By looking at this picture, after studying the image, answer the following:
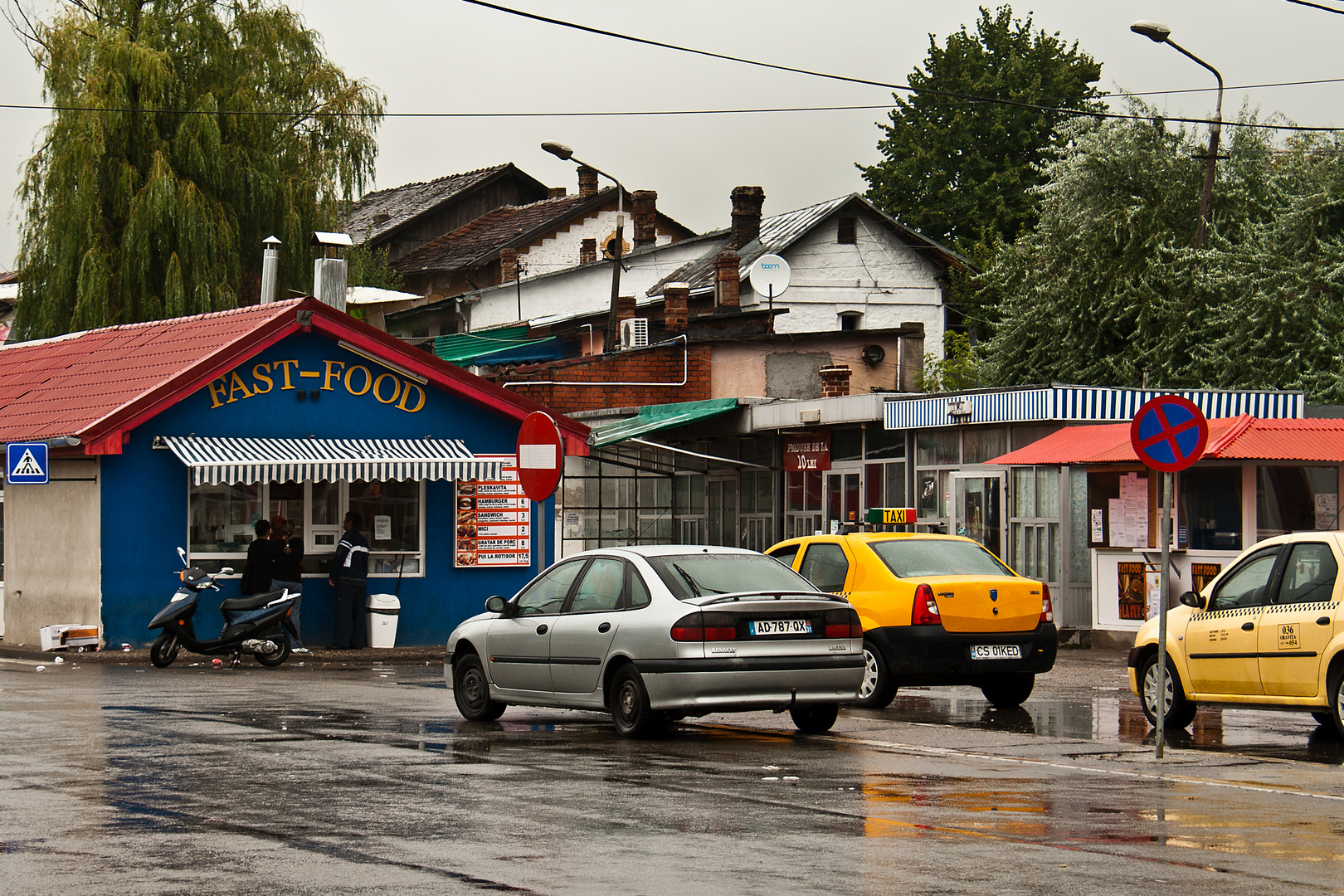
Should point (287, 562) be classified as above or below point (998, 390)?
below

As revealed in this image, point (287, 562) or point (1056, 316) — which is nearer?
point (287, 562)

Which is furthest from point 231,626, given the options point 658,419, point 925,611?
point 658,419

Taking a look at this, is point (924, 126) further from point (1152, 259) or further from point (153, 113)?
point (153, 113)

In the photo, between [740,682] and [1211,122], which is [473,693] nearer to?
[740,682]

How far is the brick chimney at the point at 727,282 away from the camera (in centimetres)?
4316

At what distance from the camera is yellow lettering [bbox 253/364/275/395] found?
23.4 metres

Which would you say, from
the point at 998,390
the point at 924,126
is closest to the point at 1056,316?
the point at 998,390

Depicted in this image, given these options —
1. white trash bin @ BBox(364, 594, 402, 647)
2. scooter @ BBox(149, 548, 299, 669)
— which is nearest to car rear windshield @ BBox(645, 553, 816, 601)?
scooter @ BBox(149, 548, 299, 669)

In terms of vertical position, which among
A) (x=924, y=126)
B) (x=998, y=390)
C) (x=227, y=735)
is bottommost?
(x=227, y=735)

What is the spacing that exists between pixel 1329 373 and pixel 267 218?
67.5 ft

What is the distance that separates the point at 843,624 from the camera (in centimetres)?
1298

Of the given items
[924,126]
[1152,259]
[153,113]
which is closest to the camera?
[153,113]

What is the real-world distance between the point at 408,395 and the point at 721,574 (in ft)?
39.9

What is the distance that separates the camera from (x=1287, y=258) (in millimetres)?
35719
